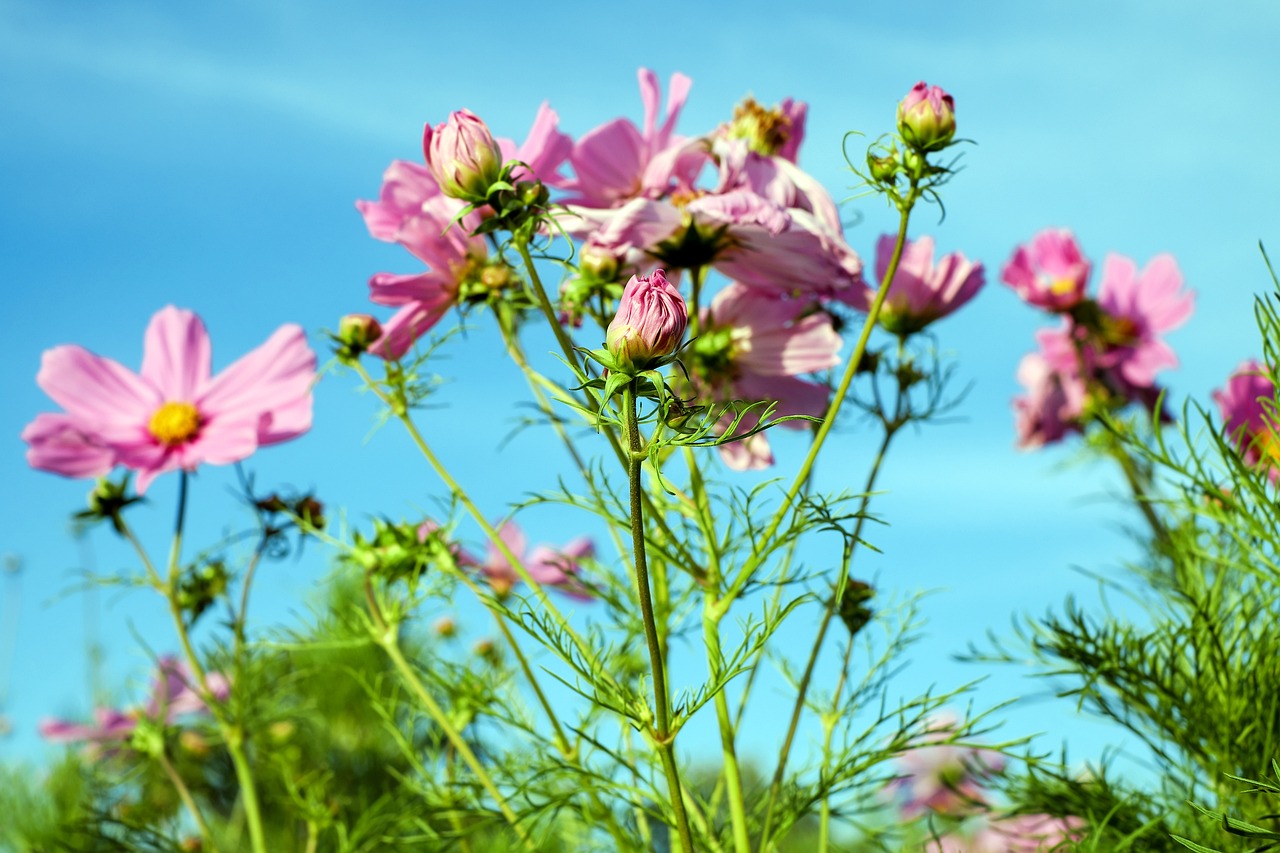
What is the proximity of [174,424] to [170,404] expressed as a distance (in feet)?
0.11

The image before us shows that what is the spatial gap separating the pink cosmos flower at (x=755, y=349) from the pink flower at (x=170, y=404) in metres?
0.31

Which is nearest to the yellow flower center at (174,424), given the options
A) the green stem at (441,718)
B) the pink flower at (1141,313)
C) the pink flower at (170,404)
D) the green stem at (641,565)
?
the pink flower at (170,404)

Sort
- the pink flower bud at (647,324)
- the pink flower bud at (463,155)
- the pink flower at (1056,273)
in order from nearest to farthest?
the pink flower bud at (647,324) < the pink flower bud at (463,155) < the pink flower at (1056,273)

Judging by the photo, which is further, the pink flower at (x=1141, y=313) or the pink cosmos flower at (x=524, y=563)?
the pink flower at (x=1141, y=313)

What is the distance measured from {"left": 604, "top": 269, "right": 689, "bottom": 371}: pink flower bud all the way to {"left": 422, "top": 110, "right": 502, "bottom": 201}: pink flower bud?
0.57 ft

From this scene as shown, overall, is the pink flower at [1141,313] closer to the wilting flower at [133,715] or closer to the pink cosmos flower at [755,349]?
the pink cosmos flower at [755,349]

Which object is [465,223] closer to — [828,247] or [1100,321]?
[828,247]

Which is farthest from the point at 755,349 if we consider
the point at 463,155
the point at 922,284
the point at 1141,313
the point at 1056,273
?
the point at 1141,313

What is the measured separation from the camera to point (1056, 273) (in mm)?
1583

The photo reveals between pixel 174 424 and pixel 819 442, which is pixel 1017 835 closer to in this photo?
pixel 819 442

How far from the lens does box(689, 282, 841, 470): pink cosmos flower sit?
2.60 ft

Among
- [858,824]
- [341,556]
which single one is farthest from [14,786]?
[858,824]

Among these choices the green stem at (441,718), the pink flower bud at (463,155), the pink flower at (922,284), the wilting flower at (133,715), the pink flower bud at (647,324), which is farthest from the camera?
the wilting flower at (133,715)

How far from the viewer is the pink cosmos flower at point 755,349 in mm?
794
